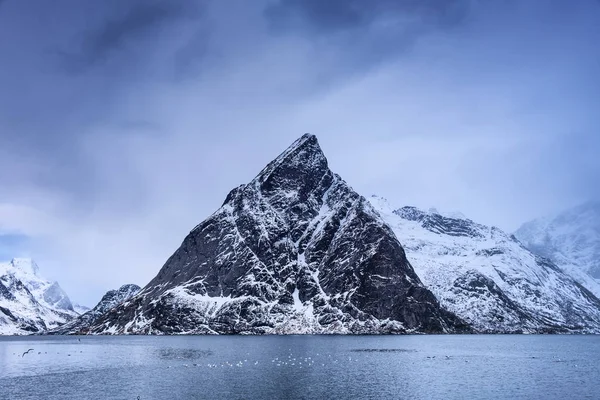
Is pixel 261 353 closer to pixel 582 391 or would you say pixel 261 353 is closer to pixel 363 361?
pixel 363 361

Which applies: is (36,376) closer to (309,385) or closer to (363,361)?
(309,385)

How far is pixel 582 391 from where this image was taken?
9394 centimetres

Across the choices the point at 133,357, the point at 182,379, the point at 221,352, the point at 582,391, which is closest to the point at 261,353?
the point at 221,352

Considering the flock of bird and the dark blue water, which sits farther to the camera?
the flock of bird

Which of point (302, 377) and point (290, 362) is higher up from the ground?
point (290, 362)

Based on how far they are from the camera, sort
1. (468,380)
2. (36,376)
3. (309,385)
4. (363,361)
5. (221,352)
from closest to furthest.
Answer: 1. (309,385)
2. (468,380)
3. (36,376)
4. (363,361)
5. (221,352)

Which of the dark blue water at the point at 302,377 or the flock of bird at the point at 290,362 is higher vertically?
the flock of bird at the point at 290,362

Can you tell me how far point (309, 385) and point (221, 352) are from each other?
84.3 meters

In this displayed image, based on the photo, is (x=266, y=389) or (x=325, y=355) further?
(x=325, y=355)

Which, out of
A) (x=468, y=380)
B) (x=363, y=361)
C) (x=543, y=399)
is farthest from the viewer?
(x=363, y=361)

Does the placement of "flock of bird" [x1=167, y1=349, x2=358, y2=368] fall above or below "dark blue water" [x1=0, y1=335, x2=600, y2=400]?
above

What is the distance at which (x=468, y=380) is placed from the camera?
348 ft

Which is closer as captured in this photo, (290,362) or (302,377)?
(302,377)

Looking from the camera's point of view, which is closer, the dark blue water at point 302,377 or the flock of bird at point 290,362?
the dark blue water at point 302,377
